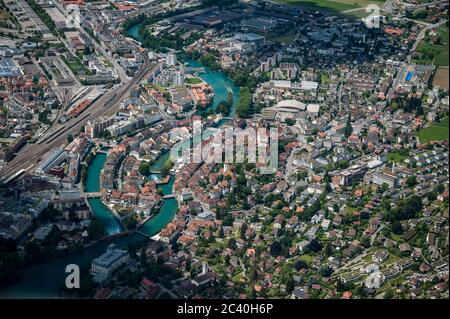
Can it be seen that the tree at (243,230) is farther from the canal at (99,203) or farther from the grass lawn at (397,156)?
the grass lawn at (397,156)

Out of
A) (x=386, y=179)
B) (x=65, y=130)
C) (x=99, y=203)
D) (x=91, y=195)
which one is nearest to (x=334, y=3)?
(x=65, y=130)

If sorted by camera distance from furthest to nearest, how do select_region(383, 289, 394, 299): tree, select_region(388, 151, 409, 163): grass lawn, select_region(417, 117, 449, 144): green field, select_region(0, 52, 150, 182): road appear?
select_region(417, 117, 449, 144): green field < select_region(388, 151, 409, 163): grass lawn < select_region(0, 52, 150, 182): road < select_region(383, 289, 394, 299): tree

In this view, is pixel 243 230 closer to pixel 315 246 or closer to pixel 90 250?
pixel 315 246

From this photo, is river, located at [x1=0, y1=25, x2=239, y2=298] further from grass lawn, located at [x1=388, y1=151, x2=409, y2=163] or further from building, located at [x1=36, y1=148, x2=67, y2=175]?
grass lawn, located at [x1=388, y1=151, x2=409, y2=163]

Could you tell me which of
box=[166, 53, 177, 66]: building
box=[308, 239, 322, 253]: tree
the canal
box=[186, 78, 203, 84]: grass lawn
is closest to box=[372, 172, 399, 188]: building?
box=[308, 239, 322, 253]: tree

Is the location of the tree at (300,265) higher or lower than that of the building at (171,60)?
higher

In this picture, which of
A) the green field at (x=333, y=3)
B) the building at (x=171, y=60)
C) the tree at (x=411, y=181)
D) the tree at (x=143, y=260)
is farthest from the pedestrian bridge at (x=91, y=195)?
the green field at (x=333, y=3)

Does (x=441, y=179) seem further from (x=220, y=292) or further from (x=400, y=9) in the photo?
(x=400, y=9)
